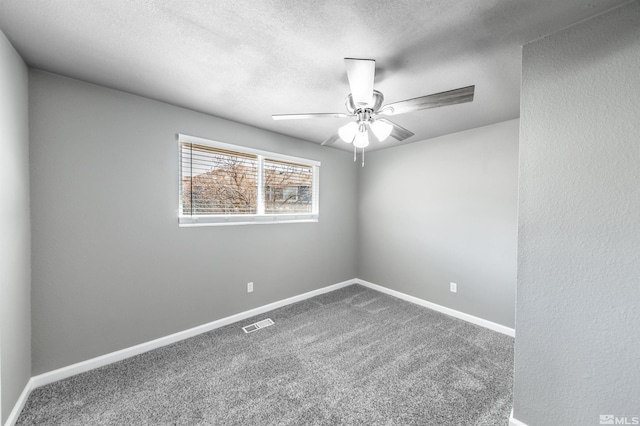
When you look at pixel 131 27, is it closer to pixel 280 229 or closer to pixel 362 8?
pixel 362 8

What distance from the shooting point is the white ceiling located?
48.1 inches

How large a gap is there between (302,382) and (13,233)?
2.14 meters

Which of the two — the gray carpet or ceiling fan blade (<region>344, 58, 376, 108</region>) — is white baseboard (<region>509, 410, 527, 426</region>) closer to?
the gray carpet

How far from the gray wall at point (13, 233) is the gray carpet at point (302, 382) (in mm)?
326

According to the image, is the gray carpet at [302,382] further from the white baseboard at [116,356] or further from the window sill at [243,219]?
the window sill at [243,219]

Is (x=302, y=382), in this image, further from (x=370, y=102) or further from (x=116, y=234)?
(x=370, y=102)

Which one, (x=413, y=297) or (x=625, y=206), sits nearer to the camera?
(x=625, y=206)

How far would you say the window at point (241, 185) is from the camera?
255 centimetres

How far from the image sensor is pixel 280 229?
329 centimetres

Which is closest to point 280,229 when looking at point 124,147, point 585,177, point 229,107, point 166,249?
point 166,249

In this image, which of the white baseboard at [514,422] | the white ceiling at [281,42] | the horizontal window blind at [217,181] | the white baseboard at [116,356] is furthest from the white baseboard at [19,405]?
the white baseboard at [514,422]

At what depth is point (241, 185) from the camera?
2934 mm

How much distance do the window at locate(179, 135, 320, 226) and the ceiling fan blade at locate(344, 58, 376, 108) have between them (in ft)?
5.54

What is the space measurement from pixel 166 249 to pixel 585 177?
3.08 meters
